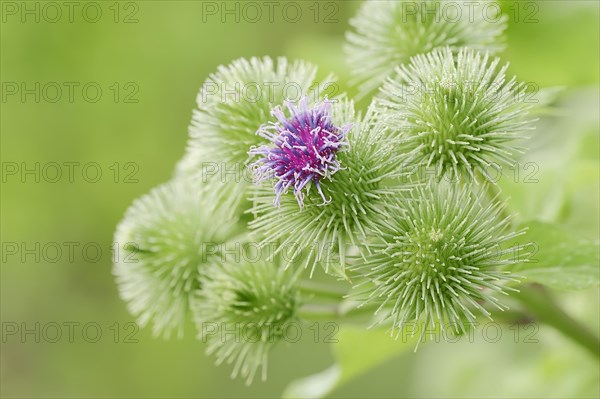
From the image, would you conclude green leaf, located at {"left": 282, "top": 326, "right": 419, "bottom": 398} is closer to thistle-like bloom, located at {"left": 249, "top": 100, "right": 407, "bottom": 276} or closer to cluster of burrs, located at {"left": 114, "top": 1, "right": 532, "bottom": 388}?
cluster of burrs, located at {"left": 114, "top": 1, "right": 532, "bottom": 388}

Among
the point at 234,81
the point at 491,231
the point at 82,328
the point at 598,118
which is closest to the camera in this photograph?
the point at 491,231

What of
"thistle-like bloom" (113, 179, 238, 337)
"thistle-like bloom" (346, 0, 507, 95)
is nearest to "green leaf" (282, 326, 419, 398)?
"thistle-like bloom" (113, 179, 238, 337)

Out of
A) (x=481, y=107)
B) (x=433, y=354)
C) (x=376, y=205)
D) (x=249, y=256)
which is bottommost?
(x=433, y=354)

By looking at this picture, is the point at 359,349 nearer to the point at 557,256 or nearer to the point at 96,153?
the point at 557,256

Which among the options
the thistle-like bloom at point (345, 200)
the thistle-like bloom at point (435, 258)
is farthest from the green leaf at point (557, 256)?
the thistle-like bloom at point (345, 200)

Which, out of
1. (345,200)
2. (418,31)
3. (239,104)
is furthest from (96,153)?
(345,200)

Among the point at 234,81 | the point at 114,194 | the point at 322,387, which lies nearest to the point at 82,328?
the point at 114,194

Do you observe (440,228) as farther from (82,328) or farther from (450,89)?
(82,328)
